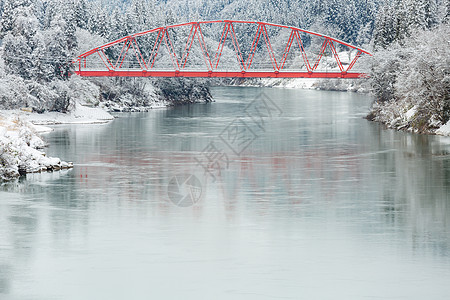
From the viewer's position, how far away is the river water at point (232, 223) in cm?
2364

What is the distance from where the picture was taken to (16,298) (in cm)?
2206

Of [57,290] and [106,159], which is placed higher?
[106,159]

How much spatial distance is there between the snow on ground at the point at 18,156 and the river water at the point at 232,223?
3.69ft

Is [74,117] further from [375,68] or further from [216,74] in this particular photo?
[375,68]

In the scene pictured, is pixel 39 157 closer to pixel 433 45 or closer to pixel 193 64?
pixel 433 45

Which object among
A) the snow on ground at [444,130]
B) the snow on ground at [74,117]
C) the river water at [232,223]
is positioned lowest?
the river water at [232,223]

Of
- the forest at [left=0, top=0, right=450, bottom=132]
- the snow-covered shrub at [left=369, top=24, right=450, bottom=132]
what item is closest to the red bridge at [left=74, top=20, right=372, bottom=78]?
the forest at [left=0, top=0, right=450, bottom=132]

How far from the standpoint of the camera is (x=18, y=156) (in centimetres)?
4562

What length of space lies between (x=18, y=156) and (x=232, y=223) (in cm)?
1895

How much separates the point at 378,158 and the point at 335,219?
22274 millimetres

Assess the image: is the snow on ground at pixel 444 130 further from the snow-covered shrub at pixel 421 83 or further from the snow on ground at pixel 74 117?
the snow on ground at pixel 74 117

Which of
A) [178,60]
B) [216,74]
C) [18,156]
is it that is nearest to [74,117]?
[216,74]

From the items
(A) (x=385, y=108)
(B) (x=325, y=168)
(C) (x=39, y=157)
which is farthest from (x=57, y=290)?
(A) (x=385, y=108)

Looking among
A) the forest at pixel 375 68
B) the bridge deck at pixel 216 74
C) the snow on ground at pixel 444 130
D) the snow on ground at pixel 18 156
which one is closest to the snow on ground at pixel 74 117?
the forest at pixel 375 68
